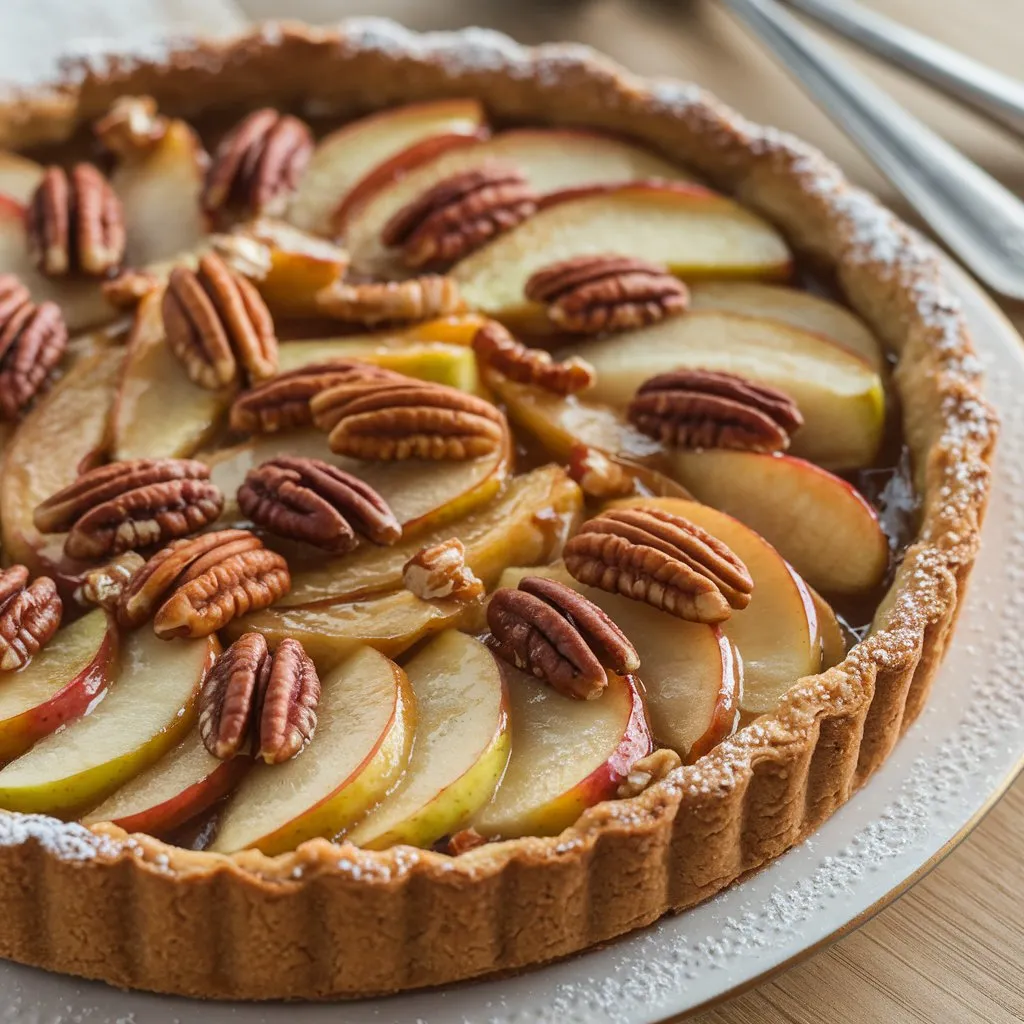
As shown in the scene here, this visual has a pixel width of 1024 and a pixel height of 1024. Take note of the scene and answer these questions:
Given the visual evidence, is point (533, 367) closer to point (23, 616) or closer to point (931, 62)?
point (23, 616)

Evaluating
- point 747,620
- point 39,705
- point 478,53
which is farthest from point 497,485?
point 478,53

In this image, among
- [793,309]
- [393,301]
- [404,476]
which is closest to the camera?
[404,476]

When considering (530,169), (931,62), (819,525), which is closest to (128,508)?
(819,525)

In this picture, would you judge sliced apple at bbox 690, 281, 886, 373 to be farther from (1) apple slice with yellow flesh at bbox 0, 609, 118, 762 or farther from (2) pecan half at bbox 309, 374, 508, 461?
(1) apple slice with yellow flesh at bbox 0, 609, 118, 762

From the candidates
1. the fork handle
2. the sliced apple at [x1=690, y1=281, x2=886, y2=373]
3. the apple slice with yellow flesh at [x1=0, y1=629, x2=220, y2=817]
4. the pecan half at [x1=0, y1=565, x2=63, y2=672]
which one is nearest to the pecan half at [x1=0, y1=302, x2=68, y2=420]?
the pecan half at [x1=0, y1=565, x2=63, y2=672]

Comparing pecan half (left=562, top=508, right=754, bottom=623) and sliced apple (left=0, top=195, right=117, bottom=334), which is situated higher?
pecan half (left=562, top=508, right=754, bottom=623)

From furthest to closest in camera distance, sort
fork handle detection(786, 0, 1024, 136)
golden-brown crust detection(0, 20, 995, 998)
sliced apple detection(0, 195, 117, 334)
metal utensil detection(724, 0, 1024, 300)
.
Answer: fork handle detection(786, 0, 1024, 136), metal utensil detection(724, 0, 1024, 300), sliced apple detection(0, 195, 117, 334), golden-brown crust detection(0, 20, 995, 998)
